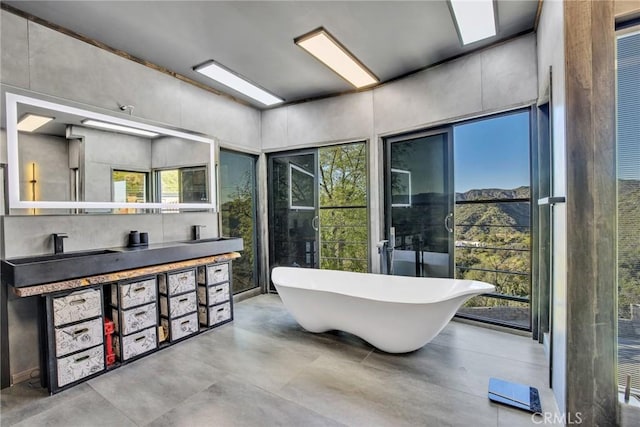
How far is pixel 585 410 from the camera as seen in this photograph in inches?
59.0

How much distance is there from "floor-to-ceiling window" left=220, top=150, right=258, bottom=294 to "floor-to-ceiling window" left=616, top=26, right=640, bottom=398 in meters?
3.81

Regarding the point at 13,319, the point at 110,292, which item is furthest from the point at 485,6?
the point at 13,319

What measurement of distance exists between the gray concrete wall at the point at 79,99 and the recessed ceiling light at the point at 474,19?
295 centimetres

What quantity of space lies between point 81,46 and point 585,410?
4437 millimetres

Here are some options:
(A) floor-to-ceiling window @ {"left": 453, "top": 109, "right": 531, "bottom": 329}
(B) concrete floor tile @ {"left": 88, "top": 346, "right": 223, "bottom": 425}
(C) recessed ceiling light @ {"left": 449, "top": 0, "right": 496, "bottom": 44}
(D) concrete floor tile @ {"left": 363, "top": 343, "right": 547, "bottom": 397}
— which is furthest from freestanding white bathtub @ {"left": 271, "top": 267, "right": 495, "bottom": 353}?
(C) recessed ceiling light @ {"left": 449, "top": 0, "right": 496, "bottom": 44}

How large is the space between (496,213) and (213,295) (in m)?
3.23

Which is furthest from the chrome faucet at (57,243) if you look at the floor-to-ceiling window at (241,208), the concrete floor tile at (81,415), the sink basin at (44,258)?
the floor-to-ceiling window at (241,208)

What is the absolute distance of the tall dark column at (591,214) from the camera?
1.47 metres

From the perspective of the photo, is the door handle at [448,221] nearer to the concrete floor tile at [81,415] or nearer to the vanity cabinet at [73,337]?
the concrete floor tile at [81,415]

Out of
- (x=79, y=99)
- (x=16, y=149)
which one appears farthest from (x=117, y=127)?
(x=16, y=149)

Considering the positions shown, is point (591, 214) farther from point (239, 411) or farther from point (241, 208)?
point (241, 208)

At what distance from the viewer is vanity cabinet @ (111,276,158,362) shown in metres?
2.49

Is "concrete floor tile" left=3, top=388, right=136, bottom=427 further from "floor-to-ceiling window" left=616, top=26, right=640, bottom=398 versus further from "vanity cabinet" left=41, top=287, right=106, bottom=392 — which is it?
"floor-to-ceiling window" left=616, top=26, right=640, bottom=398

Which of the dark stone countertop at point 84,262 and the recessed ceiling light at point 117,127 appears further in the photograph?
the recessed ceiling light at point 117,127
